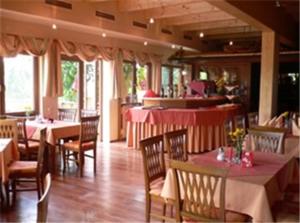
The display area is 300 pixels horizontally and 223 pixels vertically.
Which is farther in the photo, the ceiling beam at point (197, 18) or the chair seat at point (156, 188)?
the ceiling beam at point (197, 18)

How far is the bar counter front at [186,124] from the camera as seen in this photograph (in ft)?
22.6

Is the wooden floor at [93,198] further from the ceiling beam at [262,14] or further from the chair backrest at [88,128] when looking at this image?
the ceiling beam at [262,14]

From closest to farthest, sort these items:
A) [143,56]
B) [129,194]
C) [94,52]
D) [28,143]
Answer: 1. [129,194]
2. [28,143]
3. [94,52]
4. [143,56]

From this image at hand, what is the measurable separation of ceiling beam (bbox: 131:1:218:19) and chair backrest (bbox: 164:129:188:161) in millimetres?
3720

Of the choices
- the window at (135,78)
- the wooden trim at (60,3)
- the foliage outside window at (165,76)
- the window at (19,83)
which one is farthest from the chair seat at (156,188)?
the foliage outside window at (165,76)

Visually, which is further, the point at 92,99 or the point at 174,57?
the point at 174,57

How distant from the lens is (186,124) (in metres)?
6.88

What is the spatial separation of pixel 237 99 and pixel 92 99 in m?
4.11

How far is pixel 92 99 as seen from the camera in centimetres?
841

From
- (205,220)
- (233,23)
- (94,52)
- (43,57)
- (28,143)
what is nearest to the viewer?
(205,220)

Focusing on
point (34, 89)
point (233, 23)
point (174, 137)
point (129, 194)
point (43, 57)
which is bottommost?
point (129, 194)

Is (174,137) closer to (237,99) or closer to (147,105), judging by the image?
(147,105)

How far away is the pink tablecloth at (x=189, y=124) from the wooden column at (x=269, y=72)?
1067 millimetres

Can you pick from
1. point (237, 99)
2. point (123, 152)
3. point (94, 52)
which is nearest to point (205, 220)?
point (123, 152)
